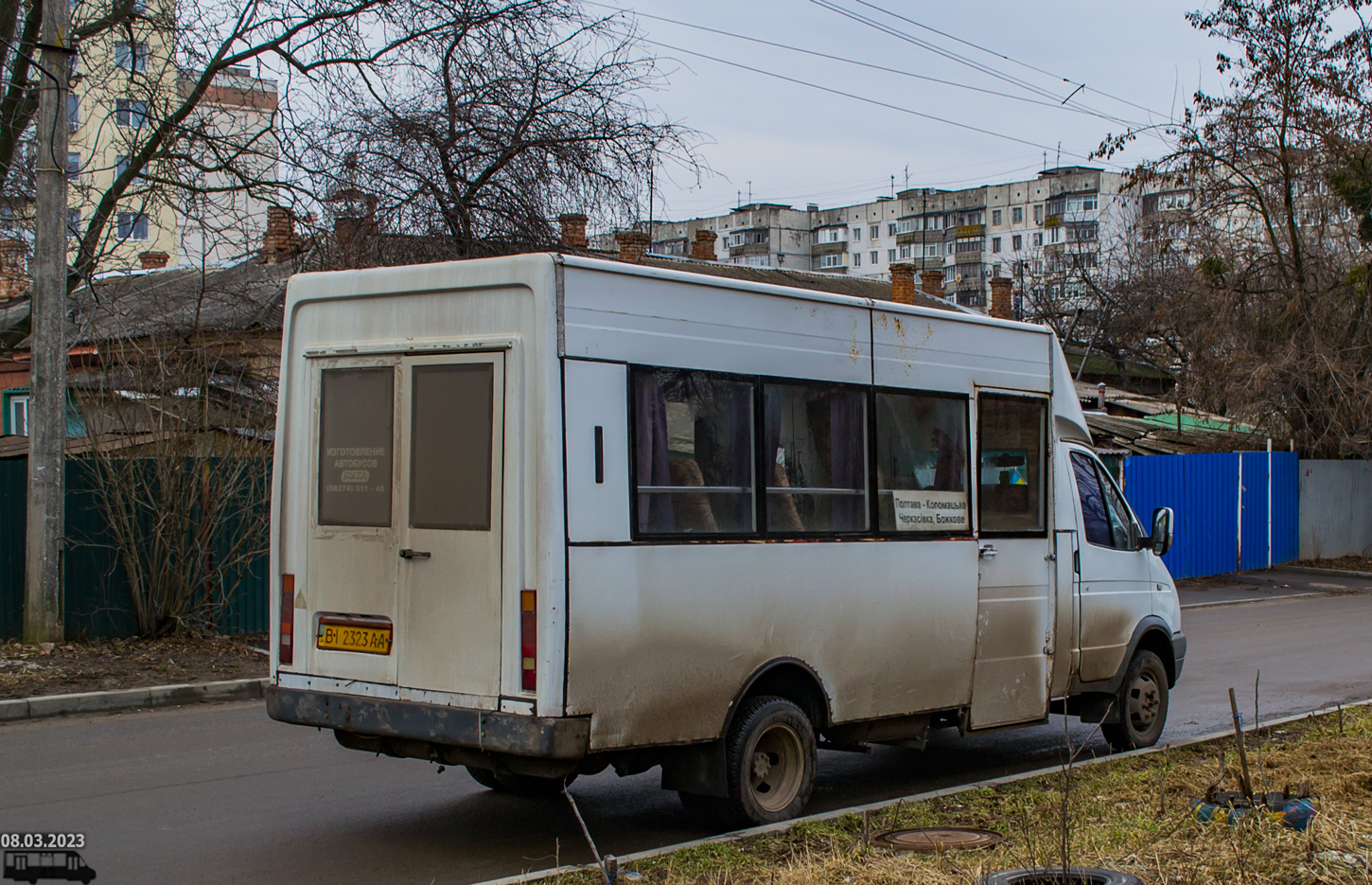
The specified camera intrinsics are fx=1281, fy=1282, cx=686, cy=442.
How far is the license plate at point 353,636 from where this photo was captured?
20.1ft

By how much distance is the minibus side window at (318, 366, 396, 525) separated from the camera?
6227 millimetres

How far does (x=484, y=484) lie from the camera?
5.86 metres

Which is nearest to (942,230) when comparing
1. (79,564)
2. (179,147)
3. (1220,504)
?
(1220,504)

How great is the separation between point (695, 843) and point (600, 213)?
40.2ft

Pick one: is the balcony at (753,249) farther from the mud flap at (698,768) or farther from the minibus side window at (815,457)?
the mud flap at (698,768)

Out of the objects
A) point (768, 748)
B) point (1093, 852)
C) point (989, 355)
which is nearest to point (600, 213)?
point (989, 355)

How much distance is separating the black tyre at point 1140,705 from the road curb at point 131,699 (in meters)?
7.09

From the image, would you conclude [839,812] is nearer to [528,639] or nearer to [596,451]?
[528,639]

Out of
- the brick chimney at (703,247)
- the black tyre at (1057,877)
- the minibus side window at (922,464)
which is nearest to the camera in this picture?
the black tyre at (1057,877)

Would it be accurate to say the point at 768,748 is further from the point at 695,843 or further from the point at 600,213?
the point at 600,213

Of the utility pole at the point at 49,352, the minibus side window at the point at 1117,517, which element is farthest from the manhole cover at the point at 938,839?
the utility pole at the point at 49,352

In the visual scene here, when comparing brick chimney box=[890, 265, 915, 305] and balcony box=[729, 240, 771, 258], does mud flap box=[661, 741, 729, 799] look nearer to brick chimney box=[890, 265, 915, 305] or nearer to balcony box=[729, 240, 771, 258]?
brick chimney box=[890, 265, 915, 305]

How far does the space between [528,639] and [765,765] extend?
1.69 metres

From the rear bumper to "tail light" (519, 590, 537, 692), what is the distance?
17 centimetres
